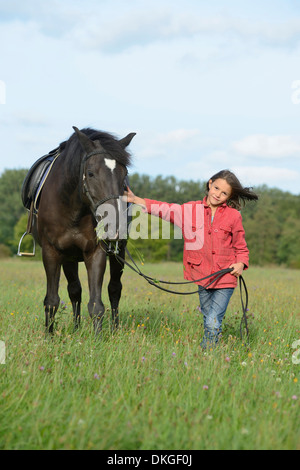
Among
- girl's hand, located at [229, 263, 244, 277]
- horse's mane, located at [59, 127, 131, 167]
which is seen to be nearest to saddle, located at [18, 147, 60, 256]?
horse's mane, located at [59, 127, 131, 167]

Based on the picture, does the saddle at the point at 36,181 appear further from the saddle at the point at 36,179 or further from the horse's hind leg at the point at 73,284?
the horse's hind leg at the point at 73,284

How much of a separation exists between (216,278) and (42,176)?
266 centimetres

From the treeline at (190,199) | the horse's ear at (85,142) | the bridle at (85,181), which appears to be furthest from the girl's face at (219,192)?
the treeline at (190,199)

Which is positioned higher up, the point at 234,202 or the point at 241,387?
the point at 234,202

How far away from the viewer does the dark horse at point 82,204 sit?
4.59 metres

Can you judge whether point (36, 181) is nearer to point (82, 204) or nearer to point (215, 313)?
point (82, 204)

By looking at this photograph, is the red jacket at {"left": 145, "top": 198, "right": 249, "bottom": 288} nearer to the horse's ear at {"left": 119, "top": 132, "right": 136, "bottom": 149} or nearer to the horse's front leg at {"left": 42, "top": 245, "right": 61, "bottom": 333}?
the horse's ear at {"left": 119, "top": 132, "right": 136, "bottom": 149}

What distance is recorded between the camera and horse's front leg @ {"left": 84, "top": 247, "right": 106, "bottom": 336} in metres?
5.10

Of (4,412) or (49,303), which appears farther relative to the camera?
(49,303)

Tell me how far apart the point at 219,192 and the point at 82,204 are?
154 cm

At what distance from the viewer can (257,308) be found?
806 centimetres

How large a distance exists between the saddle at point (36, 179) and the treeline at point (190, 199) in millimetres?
43344
